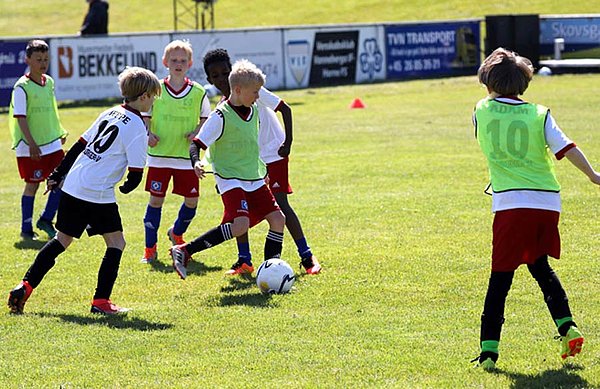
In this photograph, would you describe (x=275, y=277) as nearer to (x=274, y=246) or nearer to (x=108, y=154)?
(x=274, y=246)

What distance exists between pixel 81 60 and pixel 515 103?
21.2 metres

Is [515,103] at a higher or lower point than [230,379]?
higher

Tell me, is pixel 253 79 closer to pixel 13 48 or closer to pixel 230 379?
pixel 230 379

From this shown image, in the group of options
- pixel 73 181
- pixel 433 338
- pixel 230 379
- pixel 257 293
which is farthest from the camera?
pixel 257 293

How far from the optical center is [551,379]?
5.61 m

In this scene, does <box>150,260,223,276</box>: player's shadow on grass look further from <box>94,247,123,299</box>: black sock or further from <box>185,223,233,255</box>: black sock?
<box>94,247,123,299</box>: black sock

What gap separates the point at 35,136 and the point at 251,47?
1747 cm

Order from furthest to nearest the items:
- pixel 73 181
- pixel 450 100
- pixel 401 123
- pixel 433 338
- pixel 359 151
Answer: pixel 450 100, pixel 401 123, pixel 359 151, pixel 73 181, pixel 433 338

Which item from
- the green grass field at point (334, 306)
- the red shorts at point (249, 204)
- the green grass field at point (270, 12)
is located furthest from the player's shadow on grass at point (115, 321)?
the green grass field at point (270, 12)

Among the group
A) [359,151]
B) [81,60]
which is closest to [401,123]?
[359,151]

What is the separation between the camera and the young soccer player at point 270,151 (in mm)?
8766

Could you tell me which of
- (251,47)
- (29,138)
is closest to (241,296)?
(29,138)

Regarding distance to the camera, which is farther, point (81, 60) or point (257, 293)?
point (81, 60)

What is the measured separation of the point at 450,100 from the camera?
2436 centimetres
